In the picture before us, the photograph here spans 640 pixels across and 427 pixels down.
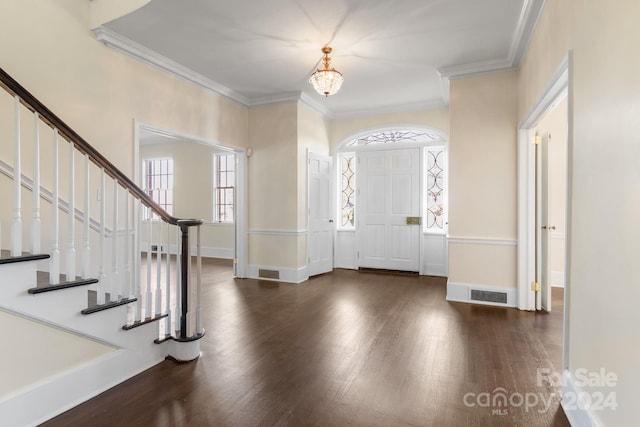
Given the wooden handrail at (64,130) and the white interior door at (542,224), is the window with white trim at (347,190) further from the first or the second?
the wooden handrail at (64,130)

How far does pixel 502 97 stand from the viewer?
13.5 feet

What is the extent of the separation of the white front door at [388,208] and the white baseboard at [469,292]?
1.67 m

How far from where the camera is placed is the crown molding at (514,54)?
2.94 metres

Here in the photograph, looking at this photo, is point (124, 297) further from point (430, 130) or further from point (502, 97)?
point (430, 130)

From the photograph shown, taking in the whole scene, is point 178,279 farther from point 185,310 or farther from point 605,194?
point 605,194

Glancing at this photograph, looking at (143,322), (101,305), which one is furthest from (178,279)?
(101,305)

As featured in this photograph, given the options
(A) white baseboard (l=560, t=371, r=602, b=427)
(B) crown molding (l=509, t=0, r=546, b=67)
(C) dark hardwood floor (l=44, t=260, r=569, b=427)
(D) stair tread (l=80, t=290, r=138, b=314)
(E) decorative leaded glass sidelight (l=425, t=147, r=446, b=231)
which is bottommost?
(C) dark hardwood floor (l=44, t=260, r=569, b=427)

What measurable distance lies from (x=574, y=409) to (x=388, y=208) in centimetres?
454

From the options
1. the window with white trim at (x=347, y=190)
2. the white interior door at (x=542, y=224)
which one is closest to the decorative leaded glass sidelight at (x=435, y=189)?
the window with white trim at (x=347, y=190)

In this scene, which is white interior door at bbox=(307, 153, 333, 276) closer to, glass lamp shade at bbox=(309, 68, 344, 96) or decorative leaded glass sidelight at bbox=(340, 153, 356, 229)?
decorative leaded glass sidelight at bbox=(340, 153, 356, 229)

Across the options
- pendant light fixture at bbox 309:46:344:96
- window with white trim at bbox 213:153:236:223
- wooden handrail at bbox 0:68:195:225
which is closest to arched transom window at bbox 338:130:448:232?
pendant light fixture at bbox 309:46:344:96

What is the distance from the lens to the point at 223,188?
8.27 metres

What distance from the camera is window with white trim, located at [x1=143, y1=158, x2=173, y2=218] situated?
29.0 ft

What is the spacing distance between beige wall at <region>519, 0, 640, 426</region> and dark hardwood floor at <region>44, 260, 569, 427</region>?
68 centimetres
